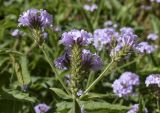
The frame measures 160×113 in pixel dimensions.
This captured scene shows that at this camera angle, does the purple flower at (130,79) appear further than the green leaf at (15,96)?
Yes

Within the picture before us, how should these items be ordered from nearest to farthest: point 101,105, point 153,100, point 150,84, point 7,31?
1. point 101,105
2. point 150,84
3. point 153,100
4. point 7,31

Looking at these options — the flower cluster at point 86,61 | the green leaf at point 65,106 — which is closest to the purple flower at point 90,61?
the flower cluster at point 86,61

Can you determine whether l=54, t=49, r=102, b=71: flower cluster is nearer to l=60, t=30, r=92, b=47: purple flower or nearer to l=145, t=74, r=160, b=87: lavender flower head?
l=60, t=30, r=92, b=47: purple flower

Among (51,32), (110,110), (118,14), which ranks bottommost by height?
(110,110)

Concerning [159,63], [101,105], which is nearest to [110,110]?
→ [101,105]

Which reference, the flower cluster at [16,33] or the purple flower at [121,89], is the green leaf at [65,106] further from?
the flower cluster at [16,33]

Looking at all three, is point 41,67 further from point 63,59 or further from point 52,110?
point 63,59
